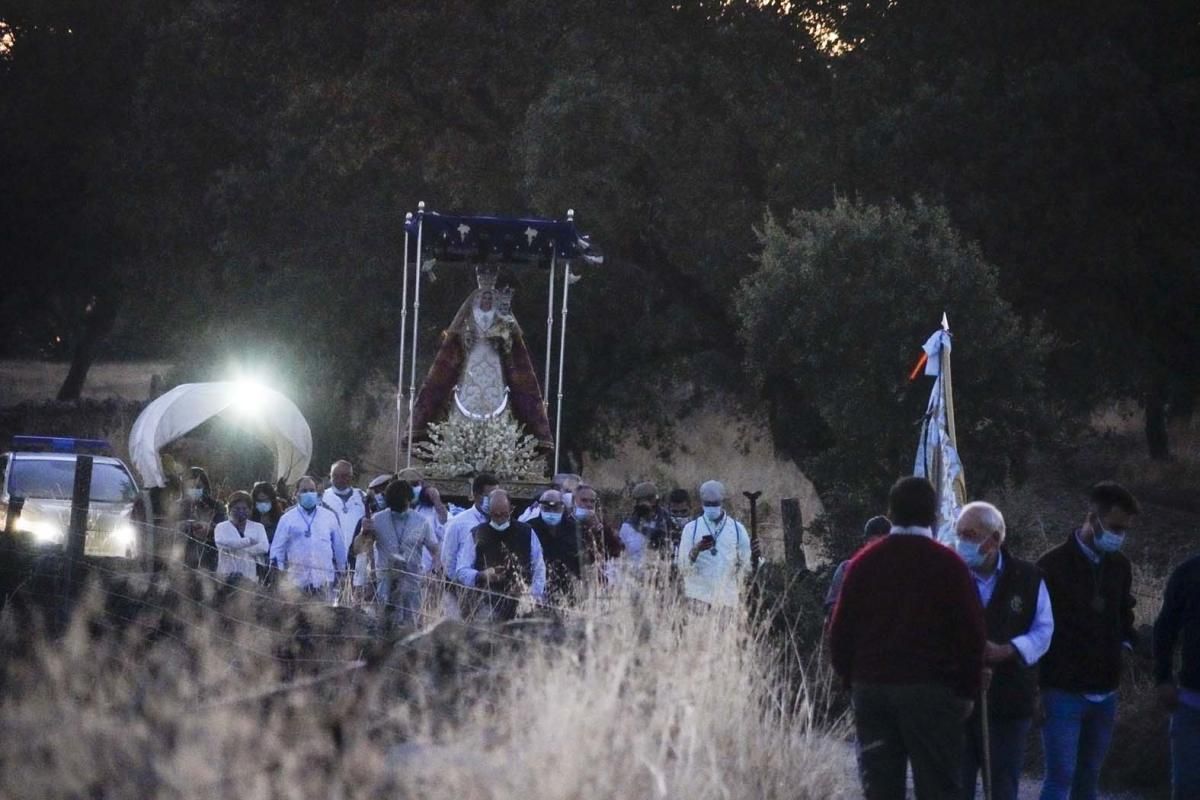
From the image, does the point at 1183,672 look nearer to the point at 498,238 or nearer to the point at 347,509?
the point at 347,509

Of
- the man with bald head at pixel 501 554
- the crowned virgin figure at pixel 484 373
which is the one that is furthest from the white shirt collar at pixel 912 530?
the crowned virgin figure at pixel 484 373

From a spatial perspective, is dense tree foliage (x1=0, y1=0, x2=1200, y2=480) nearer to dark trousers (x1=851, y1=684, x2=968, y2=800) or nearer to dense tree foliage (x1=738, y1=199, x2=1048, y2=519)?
dense tree foliage (x1=738, y1=199, x2=1048, y2=519)

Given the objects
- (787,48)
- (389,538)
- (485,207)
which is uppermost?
(787,48)

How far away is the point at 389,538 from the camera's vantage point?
14.9 meters

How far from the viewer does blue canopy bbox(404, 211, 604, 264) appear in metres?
22.0

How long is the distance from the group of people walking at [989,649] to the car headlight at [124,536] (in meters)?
6.96

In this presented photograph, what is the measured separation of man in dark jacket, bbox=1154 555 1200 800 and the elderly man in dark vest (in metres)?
0.69

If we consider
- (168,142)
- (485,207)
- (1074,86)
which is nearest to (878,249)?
(1074,86)

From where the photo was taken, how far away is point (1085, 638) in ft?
31.4

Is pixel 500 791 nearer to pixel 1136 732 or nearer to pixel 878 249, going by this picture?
pixel 1136 732

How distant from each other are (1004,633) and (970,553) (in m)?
0.40

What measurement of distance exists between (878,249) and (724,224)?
7.66m

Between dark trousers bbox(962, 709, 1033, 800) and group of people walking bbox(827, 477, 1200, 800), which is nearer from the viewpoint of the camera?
group of people walking bbox(827, 477, 1200, 800)

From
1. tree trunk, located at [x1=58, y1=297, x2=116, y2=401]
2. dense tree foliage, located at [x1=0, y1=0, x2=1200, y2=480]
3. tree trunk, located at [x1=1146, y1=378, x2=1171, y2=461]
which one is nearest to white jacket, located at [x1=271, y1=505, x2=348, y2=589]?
dense tree foliage, located at [x1=0, y1=0, x2=1200, y2=480]
